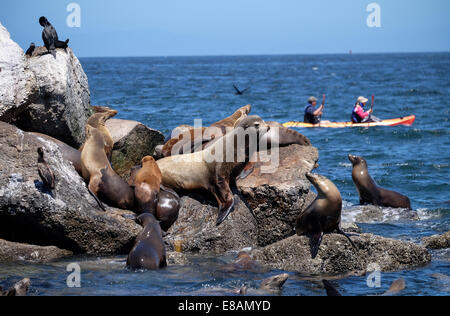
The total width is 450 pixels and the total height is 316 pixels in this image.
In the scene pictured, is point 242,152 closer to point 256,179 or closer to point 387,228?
point 256,179

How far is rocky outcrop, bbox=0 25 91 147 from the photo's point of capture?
847 cm

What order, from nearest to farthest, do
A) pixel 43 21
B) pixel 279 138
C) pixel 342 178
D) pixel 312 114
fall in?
1. pixel 279 138
2. pixel 43 21
3. pixel 342 178
4. pixel 312 114

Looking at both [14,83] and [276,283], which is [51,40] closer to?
[14,83]

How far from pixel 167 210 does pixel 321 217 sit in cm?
188

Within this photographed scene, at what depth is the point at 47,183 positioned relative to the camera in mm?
6883

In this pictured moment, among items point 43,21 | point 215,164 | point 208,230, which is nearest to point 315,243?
point 208,230

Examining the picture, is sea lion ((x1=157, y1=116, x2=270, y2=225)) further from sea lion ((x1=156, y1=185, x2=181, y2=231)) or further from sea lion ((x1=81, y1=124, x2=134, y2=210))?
sea lion ((x1=81, y1=124, x2=134, y2=210))

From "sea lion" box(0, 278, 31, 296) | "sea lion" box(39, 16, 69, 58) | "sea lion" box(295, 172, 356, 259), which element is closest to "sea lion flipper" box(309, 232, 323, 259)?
"sea lion" box(295, 172, 356, 259)

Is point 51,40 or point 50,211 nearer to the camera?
point 50,211

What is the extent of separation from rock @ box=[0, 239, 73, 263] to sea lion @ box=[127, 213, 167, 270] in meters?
0.98

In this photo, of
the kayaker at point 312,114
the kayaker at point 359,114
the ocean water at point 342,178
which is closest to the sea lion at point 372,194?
the ocean water at point 342,178

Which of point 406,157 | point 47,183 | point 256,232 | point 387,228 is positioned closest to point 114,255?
point 47,183

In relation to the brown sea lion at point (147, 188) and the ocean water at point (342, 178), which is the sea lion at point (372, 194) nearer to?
the ocean water at point (342, 178)

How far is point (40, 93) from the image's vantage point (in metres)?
8.75
